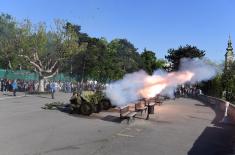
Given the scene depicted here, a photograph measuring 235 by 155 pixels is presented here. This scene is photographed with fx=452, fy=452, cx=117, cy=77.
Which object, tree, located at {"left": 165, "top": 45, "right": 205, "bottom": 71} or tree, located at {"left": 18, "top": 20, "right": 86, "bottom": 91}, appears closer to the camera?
tree, located at {"left": 18, "top": 20, "right": 86, "bottom": 91}

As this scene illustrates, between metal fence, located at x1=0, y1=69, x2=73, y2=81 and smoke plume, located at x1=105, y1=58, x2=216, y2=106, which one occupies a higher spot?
metal fence, located at x1=0, y1=69, x2=73, y2=81

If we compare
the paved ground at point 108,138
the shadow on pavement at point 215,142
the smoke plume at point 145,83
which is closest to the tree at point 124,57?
the smoke plume at point 145,83

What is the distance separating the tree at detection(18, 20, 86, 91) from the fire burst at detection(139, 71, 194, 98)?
28128mm

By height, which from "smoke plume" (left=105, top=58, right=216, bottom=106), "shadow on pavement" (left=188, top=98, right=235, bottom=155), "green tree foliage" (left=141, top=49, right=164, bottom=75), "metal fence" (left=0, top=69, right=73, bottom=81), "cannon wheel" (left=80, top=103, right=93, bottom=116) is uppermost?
"green tree foliage" (left=141, top=49, right=164, bottom=75)

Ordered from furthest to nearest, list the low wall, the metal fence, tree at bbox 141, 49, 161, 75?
tree at bbox 141, 49, 161, 75, the metal fence, the low wall

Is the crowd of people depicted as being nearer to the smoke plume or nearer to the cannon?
the smoke plume

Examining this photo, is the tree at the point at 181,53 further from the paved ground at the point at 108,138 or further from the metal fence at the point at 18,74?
the paved ground at the point at 108,138

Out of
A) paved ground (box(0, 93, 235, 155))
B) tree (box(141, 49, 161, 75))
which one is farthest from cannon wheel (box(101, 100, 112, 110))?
tree (box(141, 49, 161, 75))

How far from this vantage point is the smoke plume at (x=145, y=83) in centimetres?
2797

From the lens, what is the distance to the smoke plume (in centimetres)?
2797

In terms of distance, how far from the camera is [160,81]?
97.5ft

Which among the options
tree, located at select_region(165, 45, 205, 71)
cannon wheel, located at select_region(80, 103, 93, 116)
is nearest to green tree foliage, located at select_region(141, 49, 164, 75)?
tree, located at select_region(165, 45, 205, 71)

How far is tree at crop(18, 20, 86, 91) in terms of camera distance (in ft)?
186

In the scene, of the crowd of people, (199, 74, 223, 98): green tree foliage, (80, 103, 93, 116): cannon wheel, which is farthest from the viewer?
the crowd of people
